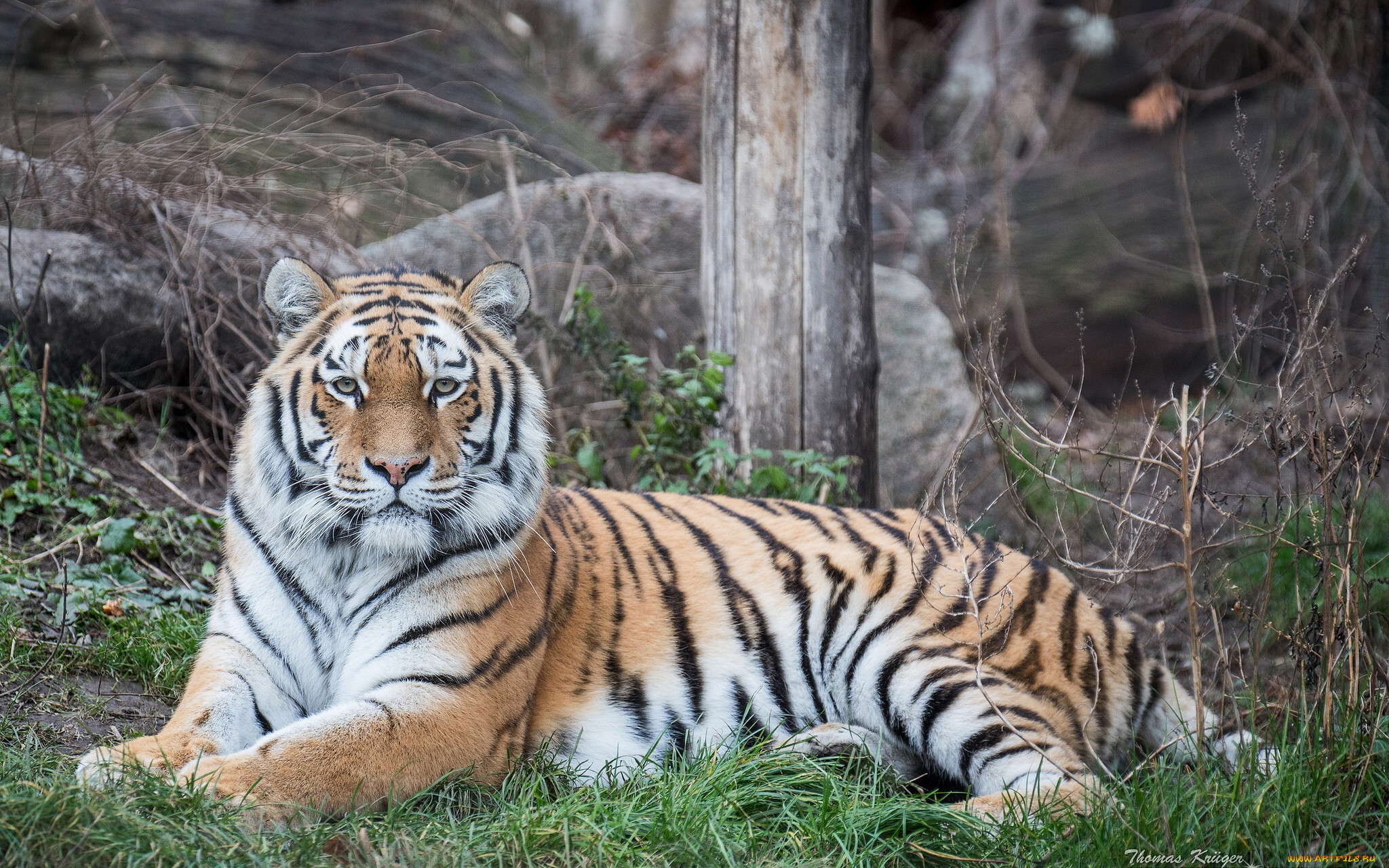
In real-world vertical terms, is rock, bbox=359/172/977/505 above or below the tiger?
above

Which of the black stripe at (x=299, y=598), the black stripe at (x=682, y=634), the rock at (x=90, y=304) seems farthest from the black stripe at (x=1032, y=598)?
the rock at (x=90, y=304)

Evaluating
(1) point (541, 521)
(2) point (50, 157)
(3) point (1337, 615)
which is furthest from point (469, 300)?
(2) point (50, 157)

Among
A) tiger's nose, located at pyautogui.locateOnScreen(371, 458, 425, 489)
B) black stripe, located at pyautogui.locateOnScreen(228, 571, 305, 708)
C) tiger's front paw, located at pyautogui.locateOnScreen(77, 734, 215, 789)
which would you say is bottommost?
tiger's front paw, located at pyautogui.locateOnScreen(77, 734, 215, 789)

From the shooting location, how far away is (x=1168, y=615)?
489 cm

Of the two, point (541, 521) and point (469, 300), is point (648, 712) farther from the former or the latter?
point (469, 300)

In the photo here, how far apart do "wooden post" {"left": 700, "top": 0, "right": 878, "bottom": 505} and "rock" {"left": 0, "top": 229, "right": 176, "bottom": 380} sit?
2.67 m

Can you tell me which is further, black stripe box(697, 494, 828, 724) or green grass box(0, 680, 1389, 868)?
black stripe box(697, 494, 828, 724)

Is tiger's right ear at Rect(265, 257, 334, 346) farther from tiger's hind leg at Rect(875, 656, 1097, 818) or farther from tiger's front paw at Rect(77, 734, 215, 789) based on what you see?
tiger's hind leg at Rect(875, 656, 1097, 818)

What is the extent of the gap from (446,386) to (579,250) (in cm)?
308

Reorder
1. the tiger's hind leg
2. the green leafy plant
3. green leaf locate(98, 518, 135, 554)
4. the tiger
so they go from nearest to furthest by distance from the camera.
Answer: the tiger < the tiger's hind leg < green leaf locate(98, 518, 135, 554) < the green leafy plant

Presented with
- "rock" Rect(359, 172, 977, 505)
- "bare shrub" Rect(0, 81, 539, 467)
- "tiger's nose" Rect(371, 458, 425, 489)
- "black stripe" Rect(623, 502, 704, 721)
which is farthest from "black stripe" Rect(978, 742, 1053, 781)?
"bare shrub" Rect(0, 81, 539, 467)

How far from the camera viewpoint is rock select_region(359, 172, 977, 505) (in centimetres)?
598

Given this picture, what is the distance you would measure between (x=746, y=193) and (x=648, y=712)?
8.08 ft

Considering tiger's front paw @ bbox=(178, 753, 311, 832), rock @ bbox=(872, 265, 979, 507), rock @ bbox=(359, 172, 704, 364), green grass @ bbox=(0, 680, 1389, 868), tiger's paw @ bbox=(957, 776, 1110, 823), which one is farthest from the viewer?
rock @ bbox=(872, 265, 979, 507)
